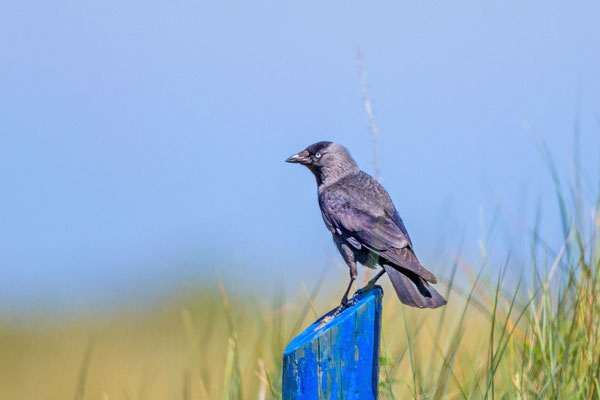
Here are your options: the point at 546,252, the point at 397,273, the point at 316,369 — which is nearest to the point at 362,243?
the point at 397,273

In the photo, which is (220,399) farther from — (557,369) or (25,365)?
(25,365)

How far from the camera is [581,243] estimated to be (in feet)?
13.0

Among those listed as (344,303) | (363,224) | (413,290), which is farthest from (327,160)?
(413,290)

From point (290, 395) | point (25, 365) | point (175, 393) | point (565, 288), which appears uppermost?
point (565, 288)

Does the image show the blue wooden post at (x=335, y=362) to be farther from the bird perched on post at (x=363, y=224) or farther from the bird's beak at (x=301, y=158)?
the bird's beak at (x=301, y=158)

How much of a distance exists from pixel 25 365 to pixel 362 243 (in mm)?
6080

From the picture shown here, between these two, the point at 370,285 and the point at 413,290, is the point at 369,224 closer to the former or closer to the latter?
the point at 370,285

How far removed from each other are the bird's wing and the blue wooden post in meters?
0.57

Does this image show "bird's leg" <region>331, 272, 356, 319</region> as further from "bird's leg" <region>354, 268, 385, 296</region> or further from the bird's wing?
the bird's wing

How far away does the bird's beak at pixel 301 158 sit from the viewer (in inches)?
205

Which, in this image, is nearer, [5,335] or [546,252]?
[546,252]

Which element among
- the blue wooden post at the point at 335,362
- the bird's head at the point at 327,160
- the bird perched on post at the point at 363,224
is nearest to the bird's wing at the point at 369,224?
the bird perched on post at the point at 363,224

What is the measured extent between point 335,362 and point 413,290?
718 mm

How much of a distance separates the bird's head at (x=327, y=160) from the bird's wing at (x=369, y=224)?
1.09ft
